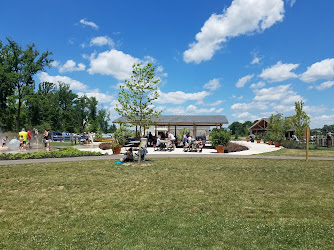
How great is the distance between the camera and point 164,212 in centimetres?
469

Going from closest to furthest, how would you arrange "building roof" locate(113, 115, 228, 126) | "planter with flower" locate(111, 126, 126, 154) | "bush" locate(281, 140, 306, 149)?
"planter with flower" locate(111, 126, 126, 154) < "bush" locate(281, 140, 306, 149) < "building roof" locate(113, 115, 228, 126)

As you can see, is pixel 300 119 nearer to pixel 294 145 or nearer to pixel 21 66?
pixel 294 145

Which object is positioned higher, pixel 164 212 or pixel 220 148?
pixel 220 148

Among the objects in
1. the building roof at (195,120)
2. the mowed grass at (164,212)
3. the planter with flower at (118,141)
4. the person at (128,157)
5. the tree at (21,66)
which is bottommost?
the mowed grass at (164,212)

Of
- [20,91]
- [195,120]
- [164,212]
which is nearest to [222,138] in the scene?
[195,120]

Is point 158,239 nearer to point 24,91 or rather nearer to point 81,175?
point 81,175

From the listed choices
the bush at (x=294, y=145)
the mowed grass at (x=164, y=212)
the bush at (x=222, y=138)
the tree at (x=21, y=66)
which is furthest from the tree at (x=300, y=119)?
the tree at (x=21, y=66)

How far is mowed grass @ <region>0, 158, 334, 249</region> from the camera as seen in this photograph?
3.56m

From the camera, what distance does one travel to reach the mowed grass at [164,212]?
3559 millimetres

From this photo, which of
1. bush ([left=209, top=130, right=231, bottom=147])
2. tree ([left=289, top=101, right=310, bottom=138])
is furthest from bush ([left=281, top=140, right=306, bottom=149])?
bush ([left=209, top=130, right=231, bottom=147])

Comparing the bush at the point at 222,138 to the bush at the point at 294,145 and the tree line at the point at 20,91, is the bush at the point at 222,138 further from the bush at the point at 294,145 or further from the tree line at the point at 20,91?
the tree line at the point at 20,91

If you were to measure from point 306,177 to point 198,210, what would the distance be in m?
5.50

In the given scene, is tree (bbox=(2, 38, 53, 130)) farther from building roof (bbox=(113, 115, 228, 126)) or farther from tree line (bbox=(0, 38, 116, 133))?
building roof (bbox=(113, 115, 228, 126))

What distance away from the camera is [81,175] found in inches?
332
